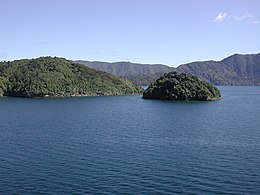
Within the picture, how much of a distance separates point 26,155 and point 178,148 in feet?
76.0

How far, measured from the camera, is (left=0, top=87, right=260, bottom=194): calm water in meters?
41.9

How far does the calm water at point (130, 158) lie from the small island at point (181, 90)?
7990 centimetres

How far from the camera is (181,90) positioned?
171 meters

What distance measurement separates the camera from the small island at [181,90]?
169375 mm

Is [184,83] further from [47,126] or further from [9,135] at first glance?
[9,135]

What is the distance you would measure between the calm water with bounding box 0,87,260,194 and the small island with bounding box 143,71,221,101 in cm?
7990

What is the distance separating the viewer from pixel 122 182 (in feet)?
141

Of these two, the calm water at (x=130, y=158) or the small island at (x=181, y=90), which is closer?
the calm water at (x=130, y=158)

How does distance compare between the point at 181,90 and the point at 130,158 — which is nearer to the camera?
the point at 130,158

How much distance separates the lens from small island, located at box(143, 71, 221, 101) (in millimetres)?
169375

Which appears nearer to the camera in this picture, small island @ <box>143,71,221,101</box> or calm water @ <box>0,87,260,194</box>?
calm water @ <box>0,87,260,194</box>

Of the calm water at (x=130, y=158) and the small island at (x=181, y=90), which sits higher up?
the small island at (x=181, y=90)

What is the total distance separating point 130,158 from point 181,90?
11985 centimetres

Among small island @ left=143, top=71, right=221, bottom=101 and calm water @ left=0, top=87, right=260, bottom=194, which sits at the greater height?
small island @ left=143, top=71, right=221, bottom=101
